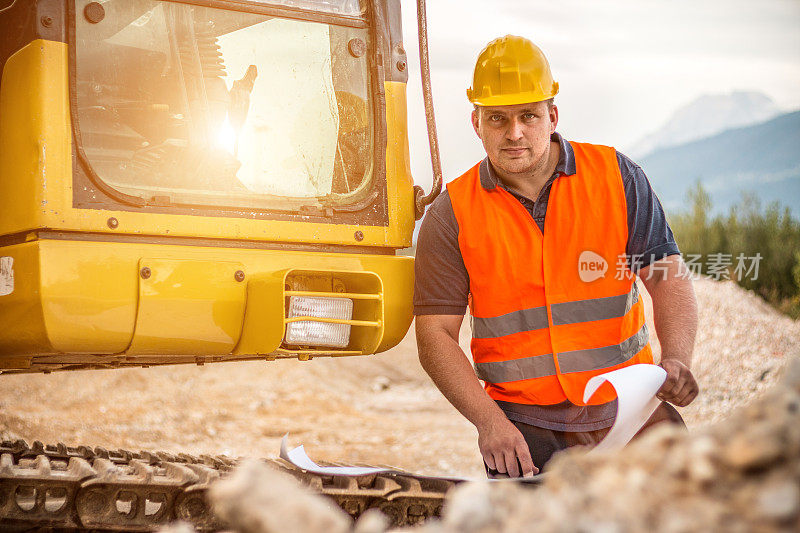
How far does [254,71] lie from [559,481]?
263 cm

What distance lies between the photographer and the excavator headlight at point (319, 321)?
10.7 feet

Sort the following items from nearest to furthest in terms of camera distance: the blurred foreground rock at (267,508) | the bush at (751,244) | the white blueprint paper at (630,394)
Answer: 1. the blurred foreground rock at (267,508)
2. the white blueprint paper at (630,394)
3. the bush at (751,244)

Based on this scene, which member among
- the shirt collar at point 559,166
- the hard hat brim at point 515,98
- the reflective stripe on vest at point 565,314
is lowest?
the reflective stripe on vest at point 565,314

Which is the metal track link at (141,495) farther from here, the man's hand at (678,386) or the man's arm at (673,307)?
the man's arm at (673,307)

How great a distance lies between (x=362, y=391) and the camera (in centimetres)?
1416

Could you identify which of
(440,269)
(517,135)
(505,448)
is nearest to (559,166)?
(517,135)

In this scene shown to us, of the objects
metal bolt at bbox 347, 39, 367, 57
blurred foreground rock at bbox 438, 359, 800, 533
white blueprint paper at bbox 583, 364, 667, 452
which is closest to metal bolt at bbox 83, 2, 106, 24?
metal bolt at bbox 347, 39, 367, 57

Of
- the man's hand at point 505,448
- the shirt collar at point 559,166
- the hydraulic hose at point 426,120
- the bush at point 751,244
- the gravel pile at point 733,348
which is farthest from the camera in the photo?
the bush at point 751,244

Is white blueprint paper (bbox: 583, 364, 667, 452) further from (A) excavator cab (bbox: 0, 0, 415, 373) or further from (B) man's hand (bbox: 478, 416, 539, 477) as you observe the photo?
(A) excavator cab (bbox: 0, 0, 415, 373)

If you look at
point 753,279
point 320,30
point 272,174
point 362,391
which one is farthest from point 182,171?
point 753,279

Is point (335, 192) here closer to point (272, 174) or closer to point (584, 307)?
point (272, 174)

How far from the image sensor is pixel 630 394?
2.87 metres

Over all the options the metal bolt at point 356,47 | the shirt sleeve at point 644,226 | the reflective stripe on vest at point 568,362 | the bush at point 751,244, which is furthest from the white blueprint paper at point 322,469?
the bush at point 751,244

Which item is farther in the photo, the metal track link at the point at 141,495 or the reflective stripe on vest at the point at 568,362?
the reflective stripe on vest at the point at 568,362
